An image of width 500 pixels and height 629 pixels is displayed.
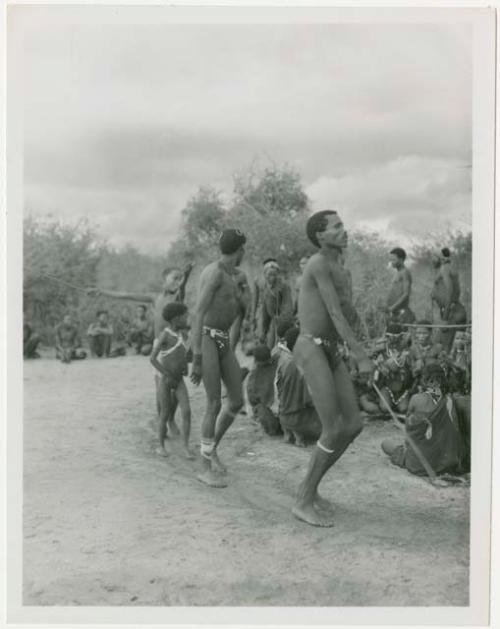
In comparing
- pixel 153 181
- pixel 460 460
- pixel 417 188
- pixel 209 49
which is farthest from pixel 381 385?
pixel 209 49

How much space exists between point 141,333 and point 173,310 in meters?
0.38

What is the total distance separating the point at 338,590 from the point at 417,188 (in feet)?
9.77

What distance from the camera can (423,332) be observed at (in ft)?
18.5

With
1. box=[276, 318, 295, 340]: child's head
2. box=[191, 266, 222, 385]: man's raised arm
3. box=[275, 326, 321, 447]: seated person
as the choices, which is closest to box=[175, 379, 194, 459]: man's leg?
box=[191, 266, 222, 385]: man's raised arm

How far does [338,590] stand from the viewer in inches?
199

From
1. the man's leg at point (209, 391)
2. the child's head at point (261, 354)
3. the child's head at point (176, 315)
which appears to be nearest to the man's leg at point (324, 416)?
the child's head at point (261, 354)

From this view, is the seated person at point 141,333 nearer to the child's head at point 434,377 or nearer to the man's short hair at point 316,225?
the man's short hair at point 316,225

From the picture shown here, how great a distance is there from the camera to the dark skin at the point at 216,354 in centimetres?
550

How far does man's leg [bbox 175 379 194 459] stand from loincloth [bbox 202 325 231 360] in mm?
427

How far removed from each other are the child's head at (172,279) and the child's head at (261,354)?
81 centimetres

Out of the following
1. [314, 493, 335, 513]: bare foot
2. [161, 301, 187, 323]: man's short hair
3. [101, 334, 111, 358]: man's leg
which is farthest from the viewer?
[101, 334, 111, 358]: man's leg

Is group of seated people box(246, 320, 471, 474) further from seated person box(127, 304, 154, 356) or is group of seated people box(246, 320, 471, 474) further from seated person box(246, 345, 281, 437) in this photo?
seated person box(127, 304, 154, 356)

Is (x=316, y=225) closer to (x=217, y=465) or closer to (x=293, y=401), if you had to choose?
(x=293, y=401)

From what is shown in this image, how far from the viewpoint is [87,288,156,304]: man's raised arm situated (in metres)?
5.69
